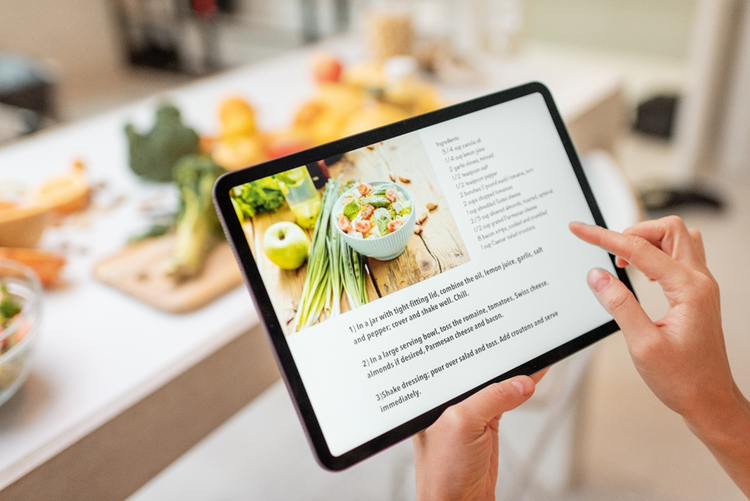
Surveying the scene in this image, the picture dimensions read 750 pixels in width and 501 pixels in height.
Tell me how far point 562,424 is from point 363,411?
0.85 meters

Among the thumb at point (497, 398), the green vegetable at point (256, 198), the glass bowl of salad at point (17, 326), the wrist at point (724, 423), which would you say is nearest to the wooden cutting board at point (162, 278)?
the glass bowl of salad at point (17, 326)

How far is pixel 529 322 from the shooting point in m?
0.57

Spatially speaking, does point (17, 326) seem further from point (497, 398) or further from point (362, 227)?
point (497, 398)

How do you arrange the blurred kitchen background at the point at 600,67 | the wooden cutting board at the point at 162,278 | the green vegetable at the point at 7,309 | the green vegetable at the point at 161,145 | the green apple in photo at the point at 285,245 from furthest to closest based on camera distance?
the blurred kitchen background at the point at 600,67 < the green vegetable at the point at 161,145 < the wooden cutting board at the point at 162,278 < the green vegetable at the point at 7,309 < the green apple in photo at the point at 285,245

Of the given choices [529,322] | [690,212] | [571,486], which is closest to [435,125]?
[529,322]

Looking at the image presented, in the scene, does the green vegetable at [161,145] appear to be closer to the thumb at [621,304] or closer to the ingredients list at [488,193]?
the ingredients list at [488,193]

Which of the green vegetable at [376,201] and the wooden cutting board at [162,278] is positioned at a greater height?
the green vegetable at [376,201]

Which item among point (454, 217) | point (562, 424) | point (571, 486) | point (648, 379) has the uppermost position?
point (454, 217)

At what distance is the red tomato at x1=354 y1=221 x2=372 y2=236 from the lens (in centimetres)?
53

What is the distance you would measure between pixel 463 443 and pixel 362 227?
0.22m

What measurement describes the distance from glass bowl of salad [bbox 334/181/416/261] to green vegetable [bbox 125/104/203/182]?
2.13 feet

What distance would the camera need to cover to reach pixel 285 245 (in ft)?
1.64

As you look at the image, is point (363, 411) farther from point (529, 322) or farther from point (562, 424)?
point (562, 424)

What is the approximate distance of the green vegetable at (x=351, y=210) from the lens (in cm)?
54
